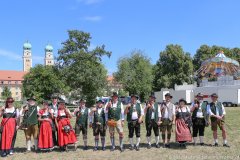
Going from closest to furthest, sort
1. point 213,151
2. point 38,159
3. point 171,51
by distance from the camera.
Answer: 1. point 38,159
2. point 213,151
3. point 171,51

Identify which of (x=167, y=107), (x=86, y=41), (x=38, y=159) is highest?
(x=86, y=41)

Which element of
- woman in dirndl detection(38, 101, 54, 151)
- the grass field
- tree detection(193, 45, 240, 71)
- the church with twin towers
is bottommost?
the grass field

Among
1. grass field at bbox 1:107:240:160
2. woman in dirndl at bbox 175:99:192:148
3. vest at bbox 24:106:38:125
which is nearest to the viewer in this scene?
grass field at bbox 1:107:240:160

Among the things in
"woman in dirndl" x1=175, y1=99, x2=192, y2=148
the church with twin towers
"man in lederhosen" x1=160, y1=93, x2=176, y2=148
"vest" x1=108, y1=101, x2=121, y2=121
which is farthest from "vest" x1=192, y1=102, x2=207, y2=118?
the church with twin towers

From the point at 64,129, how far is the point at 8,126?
5.27 feet

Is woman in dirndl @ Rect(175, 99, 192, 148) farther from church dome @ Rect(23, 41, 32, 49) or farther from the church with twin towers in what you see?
church dome @ Rect(23, 41, 32, 49)

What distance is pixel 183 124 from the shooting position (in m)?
10.5

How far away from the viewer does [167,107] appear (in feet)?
35.5

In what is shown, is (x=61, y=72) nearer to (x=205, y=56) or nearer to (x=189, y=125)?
(x=189, y=125)

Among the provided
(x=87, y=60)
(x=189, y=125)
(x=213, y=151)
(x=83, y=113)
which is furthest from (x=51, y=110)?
(x=87, y=60)

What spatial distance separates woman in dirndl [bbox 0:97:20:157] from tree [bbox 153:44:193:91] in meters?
54.7

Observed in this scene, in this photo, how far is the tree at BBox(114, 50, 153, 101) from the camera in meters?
64.0

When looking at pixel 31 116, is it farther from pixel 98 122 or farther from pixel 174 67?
pixel 174 67

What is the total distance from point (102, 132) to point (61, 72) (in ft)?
79.0
